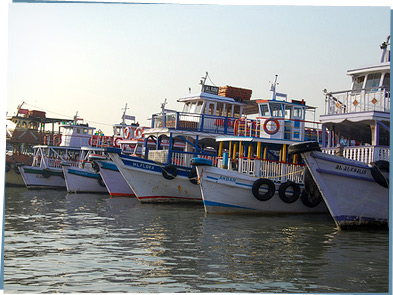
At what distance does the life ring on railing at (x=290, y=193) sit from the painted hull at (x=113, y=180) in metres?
9.93

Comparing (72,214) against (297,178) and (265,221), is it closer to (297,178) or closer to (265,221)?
(265,221)

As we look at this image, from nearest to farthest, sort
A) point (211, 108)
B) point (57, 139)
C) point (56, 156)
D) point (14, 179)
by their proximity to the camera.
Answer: point (211, 108) → point (14, 179) → point (56, 156) → point (57, 139)

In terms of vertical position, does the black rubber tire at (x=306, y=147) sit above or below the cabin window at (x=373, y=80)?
below

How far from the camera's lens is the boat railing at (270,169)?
16.5 meters

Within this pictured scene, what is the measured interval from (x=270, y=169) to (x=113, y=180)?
981 centimetres

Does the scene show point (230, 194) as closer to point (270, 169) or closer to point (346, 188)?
point (270, 169)

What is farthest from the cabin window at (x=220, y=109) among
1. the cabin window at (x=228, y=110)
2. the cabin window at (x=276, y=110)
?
the cabin window at (x=276, y=110)

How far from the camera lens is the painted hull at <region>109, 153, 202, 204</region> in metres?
19.2

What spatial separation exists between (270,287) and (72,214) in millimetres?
10036

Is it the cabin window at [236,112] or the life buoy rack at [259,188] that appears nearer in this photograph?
Answer: the life buoy rack at [259,188]

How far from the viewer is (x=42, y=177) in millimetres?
29047

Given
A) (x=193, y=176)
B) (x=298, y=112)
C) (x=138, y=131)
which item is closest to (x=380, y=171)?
(x=298, y=112)

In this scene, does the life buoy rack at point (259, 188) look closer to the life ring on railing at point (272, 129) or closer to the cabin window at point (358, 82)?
the life ring on railing at point (272, 129)

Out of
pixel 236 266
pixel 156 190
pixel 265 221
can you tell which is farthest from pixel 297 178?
pixel 236 266
